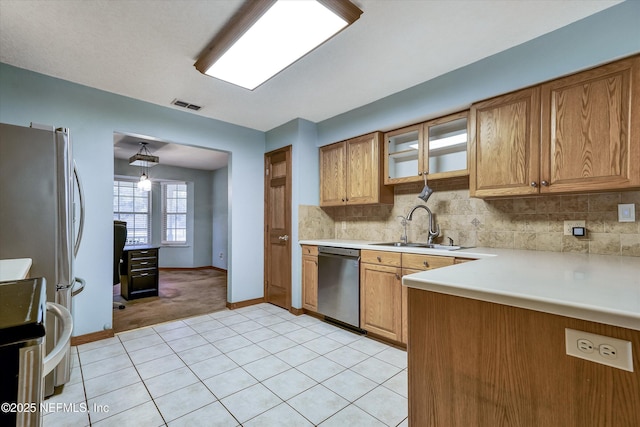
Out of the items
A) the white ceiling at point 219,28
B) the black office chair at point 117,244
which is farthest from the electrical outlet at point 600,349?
the black office chair at point 117,244

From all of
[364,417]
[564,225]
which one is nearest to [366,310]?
[364,417]

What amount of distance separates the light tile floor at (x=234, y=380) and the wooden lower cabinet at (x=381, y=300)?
16 centimetres

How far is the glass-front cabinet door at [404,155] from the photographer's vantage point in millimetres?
2885

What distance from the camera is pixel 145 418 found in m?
1.67

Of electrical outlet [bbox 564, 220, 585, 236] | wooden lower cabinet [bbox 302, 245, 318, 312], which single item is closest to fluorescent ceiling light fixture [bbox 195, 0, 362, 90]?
wooden lower cabinet [bbox 302, 245, 318, 312]

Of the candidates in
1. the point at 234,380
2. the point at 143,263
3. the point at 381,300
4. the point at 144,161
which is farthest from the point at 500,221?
the point at 144,161

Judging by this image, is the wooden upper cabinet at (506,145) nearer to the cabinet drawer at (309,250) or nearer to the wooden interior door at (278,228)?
the cabinet drawer at (309,250)

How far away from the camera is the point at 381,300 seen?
8.93 feet

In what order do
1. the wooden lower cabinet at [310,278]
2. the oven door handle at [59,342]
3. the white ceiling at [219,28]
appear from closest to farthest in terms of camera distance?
the oven door handle at [59,342] → the white ceiling at [219,28] → the wooden lower cabinet at [310,278]

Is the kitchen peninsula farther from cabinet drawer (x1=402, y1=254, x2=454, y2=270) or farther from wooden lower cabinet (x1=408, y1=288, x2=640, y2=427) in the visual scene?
cabinet drawer (x1=402, y1=254, x2=454, y2=270)

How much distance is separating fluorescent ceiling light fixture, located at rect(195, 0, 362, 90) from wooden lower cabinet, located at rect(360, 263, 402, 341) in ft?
6.39

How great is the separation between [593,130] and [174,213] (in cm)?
740

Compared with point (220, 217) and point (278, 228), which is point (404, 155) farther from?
point (220, 217)

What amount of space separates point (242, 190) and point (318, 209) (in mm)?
1080
